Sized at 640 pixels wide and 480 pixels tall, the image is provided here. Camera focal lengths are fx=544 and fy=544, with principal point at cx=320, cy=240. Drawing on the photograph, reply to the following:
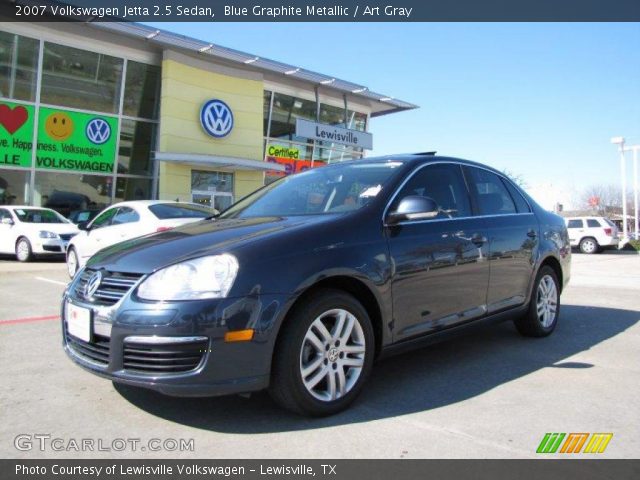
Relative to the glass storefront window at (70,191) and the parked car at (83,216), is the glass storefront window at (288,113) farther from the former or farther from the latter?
the parked car at (83,216)

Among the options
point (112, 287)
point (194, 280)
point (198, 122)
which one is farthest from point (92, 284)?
point (198, 122)

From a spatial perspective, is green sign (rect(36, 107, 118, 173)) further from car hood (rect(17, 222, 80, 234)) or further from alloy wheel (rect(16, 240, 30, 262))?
alloy wheel (rect(16, 240, 30, 262))

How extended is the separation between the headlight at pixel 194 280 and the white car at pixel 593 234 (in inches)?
862

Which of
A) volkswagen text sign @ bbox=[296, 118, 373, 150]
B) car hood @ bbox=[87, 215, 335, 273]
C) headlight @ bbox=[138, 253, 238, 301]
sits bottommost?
headlight @ bbox=[138, 253, 238, 301]

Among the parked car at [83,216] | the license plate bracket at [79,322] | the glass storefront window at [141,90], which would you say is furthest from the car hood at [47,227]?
the license plate bracket at [79,322]

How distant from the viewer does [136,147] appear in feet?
66.7

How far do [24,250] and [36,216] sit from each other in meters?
1.05

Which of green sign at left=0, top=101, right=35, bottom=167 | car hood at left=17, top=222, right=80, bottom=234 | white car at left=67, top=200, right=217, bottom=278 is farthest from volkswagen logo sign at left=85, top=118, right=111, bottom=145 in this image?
white car at left=67, top=200, right=217, bottom=278

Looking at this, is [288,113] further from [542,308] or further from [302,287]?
[302,287]

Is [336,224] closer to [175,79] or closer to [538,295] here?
[538,295]

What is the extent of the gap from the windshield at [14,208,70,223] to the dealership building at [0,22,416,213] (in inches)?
165

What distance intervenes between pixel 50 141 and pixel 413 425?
59.9 ft

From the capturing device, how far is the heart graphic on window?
17.1 meters

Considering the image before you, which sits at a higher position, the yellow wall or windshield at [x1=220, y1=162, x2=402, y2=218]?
the yellow wall
